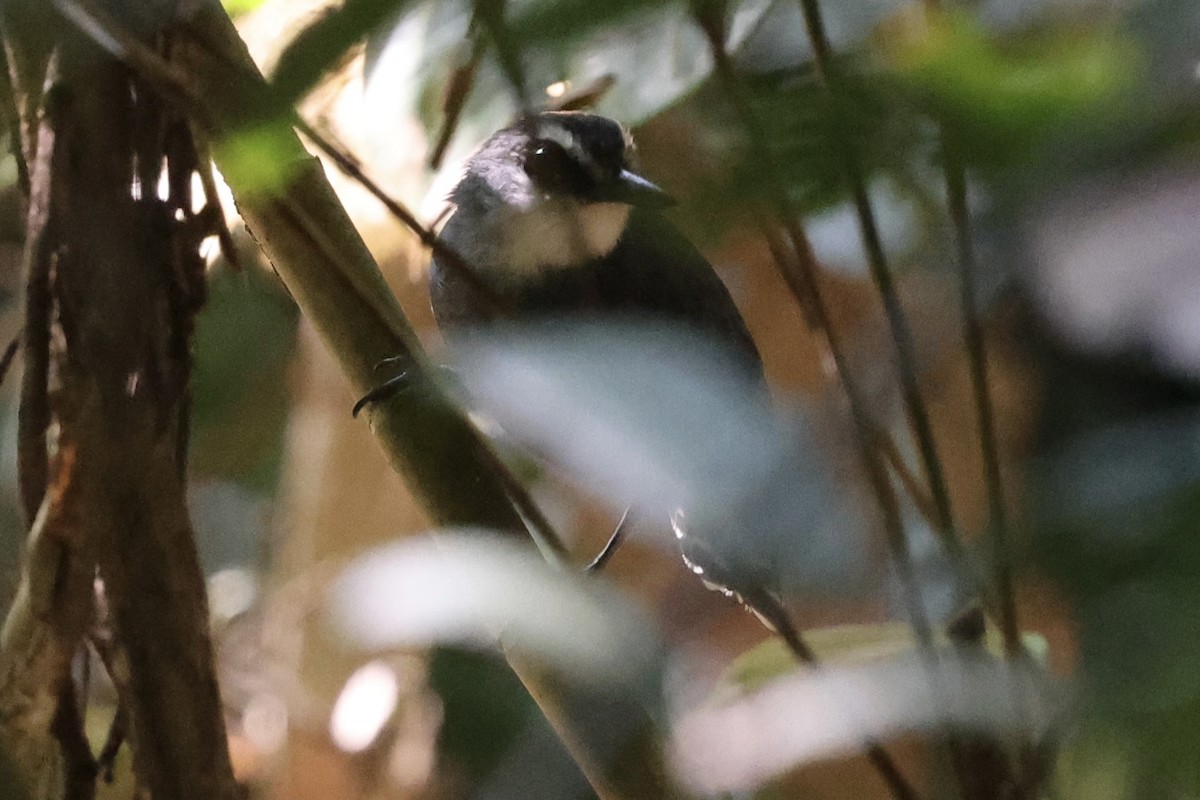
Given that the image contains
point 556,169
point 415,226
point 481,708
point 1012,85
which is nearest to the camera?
point 1012,85

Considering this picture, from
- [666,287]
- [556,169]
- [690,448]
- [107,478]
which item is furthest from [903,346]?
[556,169]

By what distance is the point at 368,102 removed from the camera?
3.16ft

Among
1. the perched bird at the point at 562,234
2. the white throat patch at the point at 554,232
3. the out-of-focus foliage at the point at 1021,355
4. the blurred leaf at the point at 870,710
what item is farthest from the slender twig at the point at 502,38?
the white throat patch at the point at 554,232

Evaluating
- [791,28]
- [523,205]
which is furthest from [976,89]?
[523,205]

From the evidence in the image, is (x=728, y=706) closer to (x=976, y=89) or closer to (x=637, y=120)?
(x=976, y=89)

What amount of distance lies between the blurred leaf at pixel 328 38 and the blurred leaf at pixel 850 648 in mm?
259

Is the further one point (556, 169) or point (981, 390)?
point (556, 169)

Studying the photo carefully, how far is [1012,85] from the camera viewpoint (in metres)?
0.29

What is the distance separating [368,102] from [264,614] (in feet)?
4.51

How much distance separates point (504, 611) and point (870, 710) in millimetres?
107

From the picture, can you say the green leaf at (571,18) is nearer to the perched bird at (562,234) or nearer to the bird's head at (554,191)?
the perched bird at (562,234)

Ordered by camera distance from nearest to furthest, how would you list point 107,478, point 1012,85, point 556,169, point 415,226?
point 1012,85 < point 415,226 < point 107,478 < point 556,169

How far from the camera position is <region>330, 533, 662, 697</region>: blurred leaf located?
360 millimetres

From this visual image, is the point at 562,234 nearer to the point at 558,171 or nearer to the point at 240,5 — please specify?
the point at 558,171
